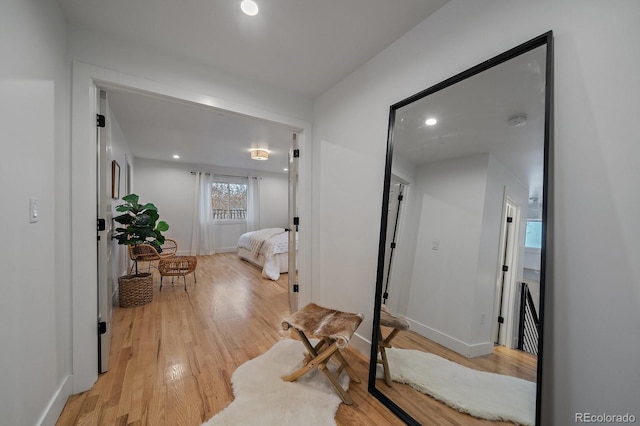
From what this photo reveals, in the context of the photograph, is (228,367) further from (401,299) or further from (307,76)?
(307,76)

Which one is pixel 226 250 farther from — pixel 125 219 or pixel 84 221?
pixel 84 221

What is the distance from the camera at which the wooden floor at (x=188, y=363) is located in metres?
1.41

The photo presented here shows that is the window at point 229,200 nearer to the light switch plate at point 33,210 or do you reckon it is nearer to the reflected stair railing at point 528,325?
the light switch plate at point 33,210

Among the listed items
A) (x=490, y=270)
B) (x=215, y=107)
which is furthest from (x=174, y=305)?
(x=490, y=270)

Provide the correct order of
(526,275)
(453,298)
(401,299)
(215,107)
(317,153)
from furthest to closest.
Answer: (317,153) → (215,107) → (401,299) → (453,298) → (526,275)

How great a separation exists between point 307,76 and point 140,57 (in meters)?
1.35

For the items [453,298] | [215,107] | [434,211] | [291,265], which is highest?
[215,107]

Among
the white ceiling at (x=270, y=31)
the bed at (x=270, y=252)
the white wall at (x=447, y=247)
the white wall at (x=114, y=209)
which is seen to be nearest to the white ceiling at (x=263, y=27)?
the white ceiling at (x=270, y=31)

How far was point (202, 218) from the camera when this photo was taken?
21.5 feet

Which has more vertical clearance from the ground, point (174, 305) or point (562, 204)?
point (562, 204)

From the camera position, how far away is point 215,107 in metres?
2.15

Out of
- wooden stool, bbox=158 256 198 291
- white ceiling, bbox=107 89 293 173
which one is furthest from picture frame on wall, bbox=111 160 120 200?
wooden stool, bbox=158 256 198 291

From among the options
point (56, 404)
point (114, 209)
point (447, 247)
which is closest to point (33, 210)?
point (56, 404)

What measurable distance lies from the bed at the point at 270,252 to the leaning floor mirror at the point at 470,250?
3.00 m
